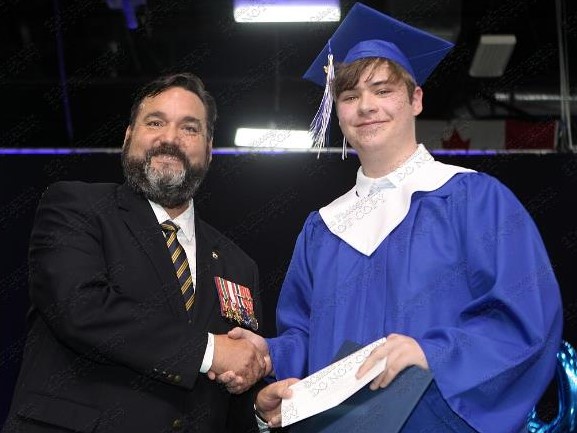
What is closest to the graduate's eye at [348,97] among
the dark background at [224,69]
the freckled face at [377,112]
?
the freckled face at [377,112]

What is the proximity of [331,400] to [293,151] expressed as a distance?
2.69 metres

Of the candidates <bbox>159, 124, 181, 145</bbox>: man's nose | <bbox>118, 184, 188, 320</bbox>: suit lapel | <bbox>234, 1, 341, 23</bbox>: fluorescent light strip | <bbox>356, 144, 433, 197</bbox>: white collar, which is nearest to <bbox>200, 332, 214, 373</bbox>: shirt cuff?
<bbox>118, 184, 188, 320</bbox>: suit lapel

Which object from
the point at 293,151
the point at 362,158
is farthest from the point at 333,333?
the point at 293,151

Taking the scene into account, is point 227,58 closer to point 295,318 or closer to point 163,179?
point 163,179

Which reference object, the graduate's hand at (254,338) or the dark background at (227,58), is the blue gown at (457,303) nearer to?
the graduate's hand at (254,338)

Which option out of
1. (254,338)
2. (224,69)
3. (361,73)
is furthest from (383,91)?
(224,69)

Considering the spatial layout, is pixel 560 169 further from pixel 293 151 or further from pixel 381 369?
pixel 381 369

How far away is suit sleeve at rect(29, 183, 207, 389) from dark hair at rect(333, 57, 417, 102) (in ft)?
2.54

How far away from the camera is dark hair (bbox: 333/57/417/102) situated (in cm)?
218

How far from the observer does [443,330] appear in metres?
1.83

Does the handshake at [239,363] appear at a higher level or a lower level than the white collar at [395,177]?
lower

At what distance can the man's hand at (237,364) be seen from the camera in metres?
2.30

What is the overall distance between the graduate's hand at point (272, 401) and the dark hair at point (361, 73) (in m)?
0.77

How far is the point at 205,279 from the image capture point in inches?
98.1
